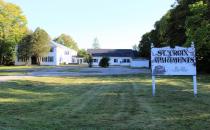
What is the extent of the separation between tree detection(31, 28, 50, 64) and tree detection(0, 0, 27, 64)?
4.05 meters

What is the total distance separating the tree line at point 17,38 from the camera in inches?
3290

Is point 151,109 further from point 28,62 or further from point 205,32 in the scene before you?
point 28,62

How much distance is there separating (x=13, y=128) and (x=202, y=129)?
445cm

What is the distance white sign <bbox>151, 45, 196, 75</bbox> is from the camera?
61.4 feet

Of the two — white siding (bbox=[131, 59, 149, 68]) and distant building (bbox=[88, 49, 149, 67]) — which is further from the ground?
distant building (bbox=[88, 49, 149, 67])

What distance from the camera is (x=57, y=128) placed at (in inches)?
385

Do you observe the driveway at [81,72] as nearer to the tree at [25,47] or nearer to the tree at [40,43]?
the tree at [40,43]

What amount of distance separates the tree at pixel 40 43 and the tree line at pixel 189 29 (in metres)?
22.6

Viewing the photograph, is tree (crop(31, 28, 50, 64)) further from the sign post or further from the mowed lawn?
the mowed lawn

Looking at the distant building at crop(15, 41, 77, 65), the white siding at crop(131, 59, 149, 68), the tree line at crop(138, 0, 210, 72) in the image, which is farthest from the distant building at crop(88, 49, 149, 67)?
the tree line at crop(138, 0, 210, 72)

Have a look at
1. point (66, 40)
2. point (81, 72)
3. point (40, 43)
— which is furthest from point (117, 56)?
point (66, 40)

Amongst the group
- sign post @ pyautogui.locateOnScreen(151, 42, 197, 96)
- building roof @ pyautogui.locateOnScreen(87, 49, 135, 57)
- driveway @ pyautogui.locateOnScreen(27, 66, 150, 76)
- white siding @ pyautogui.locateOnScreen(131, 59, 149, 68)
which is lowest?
driveway @ pyautogui.locateOnScreen(27, 66, 150, 76)

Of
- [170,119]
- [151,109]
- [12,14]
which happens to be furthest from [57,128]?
[12,14]

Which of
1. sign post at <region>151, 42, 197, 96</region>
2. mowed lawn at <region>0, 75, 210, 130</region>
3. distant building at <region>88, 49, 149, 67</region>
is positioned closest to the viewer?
mowed lawn at <region>0, 75, 210, 130</region>
